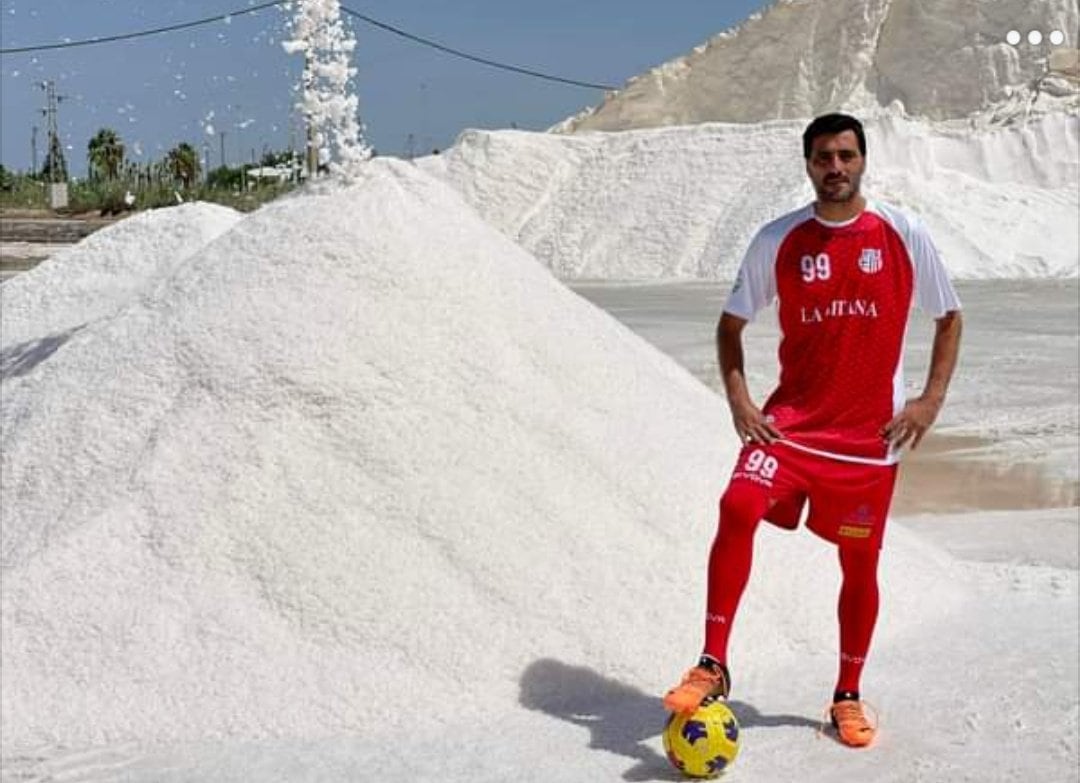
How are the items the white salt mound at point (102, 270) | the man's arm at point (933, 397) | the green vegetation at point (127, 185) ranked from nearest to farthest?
the man's arm at point (933, 397), the white salt mound at point (102, 270), the green vegetation at point (127, 185)

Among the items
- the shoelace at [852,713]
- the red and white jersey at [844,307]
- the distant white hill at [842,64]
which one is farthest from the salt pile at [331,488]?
the distant white hill at [842,64]

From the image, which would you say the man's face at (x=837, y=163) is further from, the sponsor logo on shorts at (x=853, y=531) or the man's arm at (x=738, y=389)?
the sponsor logo on shorts at (x=853, y=531)

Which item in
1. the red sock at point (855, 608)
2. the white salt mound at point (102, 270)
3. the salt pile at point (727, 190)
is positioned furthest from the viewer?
the salt pile at point (727, 190)

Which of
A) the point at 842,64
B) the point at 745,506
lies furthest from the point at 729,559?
the point at 842,64

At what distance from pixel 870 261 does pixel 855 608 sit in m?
0.69

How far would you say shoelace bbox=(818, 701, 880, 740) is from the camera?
2.91 metres

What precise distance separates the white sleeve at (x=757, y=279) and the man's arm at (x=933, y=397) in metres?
0.32

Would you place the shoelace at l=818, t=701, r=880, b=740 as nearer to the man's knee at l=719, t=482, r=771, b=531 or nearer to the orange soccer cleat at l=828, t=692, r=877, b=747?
the orange soccer cleat at l=828, t=692, r=877, b=747

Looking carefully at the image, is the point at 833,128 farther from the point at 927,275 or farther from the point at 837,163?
the point at 927,275

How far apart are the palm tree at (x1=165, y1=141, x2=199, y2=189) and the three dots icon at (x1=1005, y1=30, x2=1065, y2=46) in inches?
764

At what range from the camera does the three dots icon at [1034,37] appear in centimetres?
2883

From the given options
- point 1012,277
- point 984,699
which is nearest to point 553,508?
point 984,699

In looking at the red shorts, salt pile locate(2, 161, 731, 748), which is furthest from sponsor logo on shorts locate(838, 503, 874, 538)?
salt pile locate(2, 161, 731, 748)

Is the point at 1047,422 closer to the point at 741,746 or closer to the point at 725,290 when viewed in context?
the point at 741,746
